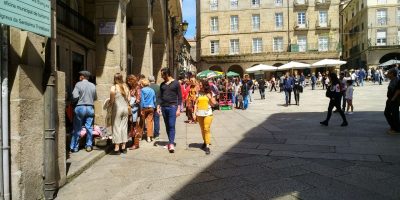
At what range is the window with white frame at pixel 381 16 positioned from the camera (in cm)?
4817

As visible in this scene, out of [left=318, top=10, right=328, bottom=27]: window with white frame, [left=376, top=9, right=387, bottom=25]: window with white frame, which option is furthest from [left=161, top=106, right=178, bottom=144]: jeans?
[left=376, top=9, right=387, bottom=25]: window with white frame

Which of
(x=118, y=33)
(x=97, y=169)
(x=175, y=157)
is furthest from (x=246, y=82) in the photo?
(x=97, y=169)

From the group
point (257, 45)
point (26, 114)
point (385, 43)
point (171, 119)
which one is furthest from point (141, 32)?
point (385, 43)

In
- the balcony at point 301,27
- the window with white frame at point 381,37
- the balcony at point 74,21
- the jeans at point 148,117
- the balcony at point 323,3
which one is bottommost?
the jeans at point 148,117

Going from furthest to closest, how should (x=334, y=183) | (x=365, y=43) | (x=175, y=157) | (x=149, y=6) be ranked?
(x=365, y=43)
(x=149, y=6)
(x=175, y=157)
(x=334, y=183)

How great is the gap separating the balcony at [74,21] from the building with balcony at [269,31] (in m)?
36.2

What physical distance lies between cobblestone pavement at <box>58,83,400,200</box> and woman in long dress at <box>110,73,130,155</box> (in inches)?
14.4

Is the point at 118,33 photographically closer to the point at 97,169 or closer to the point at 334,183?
the point at 97,169

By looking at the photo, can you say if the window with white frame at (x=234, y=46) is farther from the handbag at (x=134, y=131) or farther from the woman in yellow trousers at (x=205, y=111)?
the woman in yellow trousers at (x=205, y=111)

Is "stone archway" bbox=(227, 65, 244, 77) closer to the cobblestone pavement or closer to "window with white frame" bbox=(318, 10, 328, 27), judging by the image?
"window with white frame" bbox=(318, 10, 328, 27)

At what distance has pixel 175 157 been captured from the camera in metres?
6.55

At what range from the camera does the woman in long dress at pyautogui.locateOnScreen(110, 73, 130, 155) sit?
672 cm

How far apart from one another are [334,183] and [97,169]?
3.49 metres

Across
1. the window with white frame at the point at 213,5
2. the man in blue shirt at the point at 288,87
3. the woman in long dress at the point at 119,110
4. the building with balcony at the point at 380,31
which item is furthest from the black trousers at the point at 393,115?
the building with balcony at the point at 380,31
